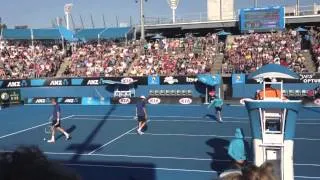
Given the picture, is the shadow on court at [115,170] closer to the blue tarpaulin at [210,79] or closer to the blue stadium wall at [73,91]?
the blue tarpaulin at [210,79]

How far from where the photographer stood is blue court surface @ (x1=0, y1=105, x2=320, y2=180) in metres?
15.6

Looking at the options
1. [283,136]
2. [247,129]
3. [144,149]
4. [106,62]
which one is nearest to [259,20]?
[106,62]

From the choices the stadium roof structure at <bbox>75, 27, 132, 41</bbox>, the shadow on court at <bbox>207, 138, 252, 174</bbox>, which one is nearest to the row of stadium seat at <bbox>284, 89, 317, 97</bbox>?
the shadow on court at <bbox>207, 138, 252, 174</bbox>

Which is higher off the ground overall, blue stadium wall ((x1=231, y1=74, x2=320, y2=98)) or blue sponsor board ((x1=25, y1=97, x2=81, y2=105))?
blue stadium wall ((x1=231, y1=74, x2=320, y2=98))

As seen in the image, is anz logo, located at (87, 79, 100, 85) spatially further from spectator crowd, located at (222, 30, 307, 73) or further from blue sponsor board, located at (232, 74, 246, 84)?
blue sponsor board, located at (232, 74, 246, 84)

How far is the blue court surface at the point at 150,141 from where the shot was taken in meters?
15.6

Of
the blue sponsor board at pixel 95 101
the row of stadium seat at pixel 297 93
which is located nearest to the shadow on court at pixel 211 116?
the row of stadium seat at pixel 297 93

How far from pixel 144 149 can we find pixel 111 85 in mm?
19634

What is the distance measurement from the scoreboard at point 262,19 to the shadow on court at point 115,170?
30.6 meters

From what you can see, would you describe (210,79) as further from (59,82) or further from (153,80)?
(59,82)

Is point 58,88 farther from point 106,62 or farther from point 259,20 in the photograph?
point 259,20

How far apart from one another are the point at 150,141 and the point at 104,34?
3009 cm

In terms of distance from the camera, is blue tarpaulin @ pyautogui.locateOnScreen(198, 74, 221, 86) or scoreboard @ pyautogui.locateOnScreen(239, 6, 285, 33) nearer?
blue tarpaulin @ pyautogui.locateOnScreen(198, 74, 221, 86)

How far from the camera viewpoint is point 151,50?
43781 mm
